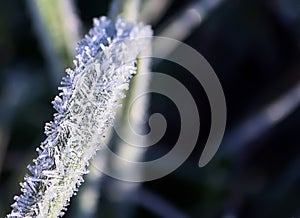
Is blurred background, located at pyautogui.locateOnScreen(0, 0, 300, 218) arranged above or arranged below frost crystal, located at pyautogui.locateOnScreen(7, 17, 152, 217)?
above

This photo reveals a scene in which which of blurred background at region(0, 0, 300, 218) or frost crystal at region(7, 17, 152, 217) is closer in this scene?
frost crystal at region(7, 17, 152, 217)

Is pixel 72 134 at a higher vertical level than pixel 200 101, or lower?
lower

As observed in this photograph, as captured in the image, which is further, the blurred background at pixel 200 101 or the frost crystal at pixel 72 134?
the blurred background at pixel 200 101

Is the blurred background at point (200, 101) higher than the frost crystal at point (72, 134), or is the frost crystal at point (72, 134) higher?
the blurred background at point (200, 101)

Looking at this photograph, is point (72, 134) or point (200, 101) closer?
point (72, 134)
